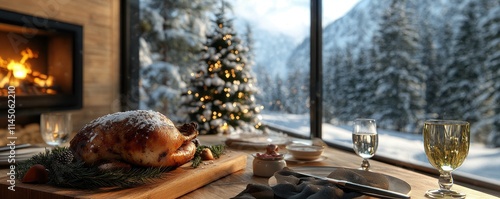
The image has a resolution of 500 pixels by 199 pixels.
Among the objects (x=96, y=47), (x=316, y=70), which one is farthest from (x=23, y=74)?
(x=316, y=70)

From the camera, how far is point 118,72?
4820 millimetres

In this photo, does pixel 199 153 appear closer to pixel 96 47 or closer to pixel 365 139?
pixel 365 139

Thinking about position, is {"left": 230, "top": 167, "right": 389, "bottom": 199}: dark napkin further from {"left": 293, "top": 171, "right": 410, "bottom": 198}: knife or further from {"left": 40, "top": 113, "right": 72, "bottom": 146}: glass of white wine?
{"left": 40, "top": 113, "right": 72, "bottom": 146}: glass of white wine

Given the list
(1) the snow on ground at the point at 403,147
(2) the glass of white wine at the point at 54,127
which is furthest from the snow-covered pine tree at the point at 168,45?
(2) the glass of white wine at the point at 54,127

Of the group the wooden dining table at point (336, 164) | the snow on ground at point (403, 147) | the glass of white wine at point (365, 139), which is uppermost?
the glass of white wine at point (365, 139)

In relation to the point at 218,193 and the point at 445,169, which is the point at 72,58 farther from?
the point at 445,169

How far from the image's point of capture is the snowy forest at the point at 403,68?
104 inches

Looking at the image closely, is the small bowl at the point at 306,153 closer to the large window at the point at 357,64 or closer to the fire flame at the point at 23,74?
the large window at the point at 357,64

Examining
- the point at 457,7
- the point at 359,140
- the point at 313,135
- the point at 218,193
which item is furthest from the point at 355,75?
the point at 218,193

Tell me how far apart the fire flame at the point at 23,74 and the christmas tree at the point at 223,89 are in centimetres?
129

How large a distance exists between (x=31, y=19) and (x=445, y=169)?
11.8ft

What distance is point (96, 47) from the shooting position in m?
4.42

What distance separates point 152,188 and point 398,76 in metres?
2.69

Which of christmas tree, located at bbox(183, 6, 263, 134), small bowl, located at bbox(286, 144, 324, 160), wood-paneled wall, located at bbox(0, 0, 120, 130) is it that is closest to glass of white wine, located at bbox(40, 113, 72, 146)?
small bowl, located at bbox(286, 144, 324, 160)
